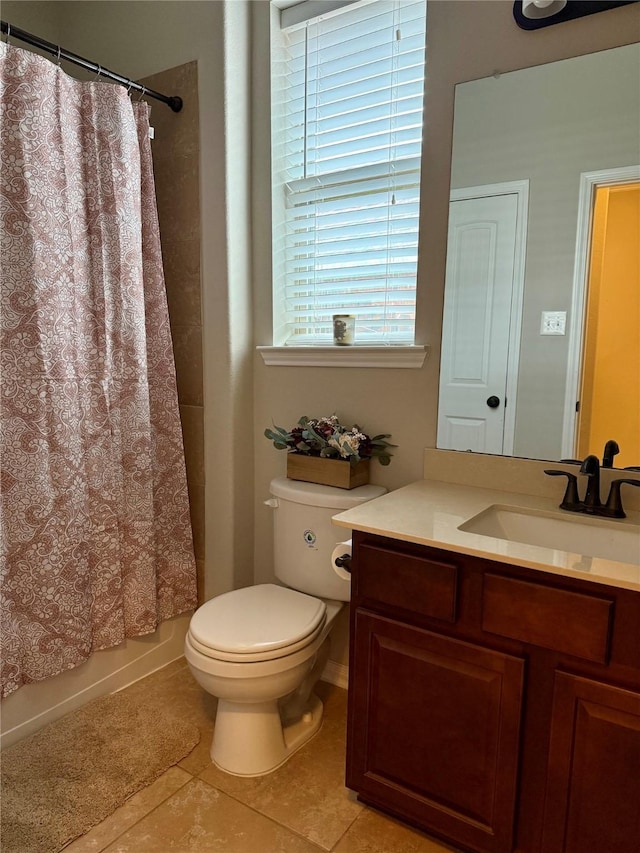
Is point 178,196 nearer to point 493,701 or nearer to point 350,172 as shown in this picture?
point 350,172

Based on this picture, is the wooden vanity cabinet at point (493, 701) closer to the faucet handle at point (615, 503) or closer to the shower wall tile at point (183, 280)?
the faucet handle at point (615, 503)

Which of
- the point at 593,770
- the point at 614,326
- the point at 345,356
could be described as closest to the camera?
the point at 593,770

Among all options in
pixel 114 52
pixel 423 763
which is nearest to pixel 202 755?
pixel 423 763

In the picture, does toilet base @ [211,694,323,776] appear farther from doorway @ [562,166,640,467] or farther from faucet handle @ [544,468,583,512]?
doorway @ [562,166,640,467]

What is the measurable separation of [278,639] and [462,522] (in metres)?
0.62

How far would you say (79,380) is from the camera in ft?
5.91

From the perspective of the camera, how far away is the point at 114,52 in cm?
221

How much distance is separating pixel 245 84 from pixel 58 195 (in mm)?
825

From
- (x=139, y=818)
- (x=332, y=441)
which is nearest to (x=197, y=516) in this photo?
(x=332, y=441)

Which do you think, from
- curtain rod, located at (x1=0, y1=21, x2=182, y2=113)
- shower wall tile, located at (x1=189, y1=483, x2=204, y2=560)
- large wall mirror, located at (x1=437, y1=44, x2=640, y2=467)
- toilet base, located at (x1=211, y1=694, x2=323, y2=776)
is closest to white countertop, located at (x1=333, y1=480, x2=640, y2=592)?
large wall mirror, located at (x1=437, y1=44, x2=640, y2=467)

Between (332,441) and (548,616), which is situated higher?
(332,441)

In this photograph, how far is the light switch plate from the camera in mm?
1543

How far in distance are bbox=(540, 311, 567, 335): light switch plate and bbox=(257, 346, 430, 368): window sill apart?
0.36 meters

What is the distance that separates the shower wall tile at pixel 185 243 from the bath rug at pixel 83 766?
0.52m
